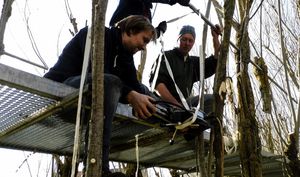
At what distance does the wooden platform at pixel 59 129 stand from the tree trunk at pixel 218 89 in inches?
18.8

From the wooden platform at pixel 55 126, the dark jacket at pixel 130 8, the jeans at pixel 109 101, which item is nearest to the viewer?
the jeans at pixel 109 101

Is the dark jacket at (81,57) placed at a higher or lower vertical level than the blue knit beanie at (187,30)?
lower

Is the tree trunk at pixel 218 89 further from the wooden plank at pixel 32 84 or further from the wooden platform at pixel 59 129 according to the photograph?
the wooden plank at pixel 32 84

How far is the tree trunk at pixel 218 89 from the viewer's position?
5.88ft

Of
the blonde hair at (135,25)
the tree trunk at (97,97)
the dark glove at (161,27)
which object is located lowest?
the tree trunk at (97,97)

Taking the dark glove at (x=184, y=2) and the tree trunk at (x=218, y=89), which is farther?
the dark glove at (x=184, y=2)

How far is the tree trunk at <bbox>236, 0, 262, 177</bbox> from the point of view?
2.07 metres

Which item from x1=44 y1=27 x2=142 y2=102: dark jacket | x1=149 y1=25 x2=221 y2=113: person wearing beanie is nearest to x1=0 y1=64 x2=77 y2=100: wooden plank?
x1=44 y1=27 x2=142 y2=102: dark jacket

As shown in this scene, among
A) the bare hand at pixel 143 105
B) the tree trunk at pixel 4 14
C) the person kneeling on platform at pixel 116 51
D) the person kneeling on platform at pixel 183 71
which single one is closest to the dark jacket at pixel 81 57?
the person kneeling on platform at pixel 116 51

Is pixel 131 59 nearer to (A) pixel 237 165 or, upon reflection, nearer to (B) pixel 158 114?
(B) pixel 158 114

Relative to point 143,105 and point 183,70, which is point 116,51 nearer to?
point 143,105

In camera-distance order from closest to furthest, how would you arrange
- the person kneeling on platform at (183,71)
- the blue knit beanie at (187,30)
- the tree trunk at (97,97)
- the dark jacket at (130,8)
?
the tree trunk at (97,97), the dark jacket at (130,8), the person kneeling on platform at (183,71), the blue knit beanie at (187,30)

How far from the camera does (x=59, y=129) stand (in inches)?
93.4

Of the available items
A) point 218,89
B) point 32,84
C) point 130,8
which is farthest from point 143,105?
point 130,8
